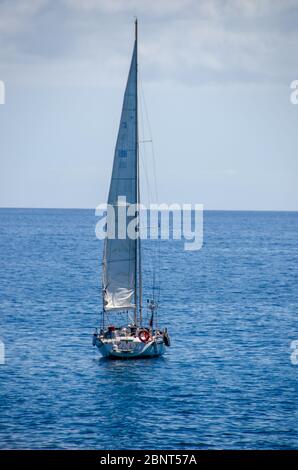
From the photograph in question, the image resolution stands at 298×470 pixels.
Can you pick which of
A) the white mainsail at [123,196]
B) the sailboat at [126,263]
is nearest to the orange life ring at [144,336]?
the sailboat at [126,263]

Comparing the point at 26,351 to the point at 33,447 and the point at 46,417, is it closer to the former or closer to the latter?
the point at 46,417

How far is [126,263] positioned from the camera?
68438 millimetres

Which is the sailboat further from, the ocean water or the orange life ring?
the ocean water

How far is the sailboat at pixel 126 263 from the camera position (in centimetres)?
6588

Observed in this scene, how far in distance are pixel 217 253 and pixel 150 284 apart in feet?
234

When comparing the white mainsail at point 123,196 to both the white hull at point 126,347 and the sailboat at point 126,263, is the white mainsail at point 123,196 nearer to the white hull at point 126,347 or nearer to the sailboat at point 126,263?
the sailboat at point 126,263

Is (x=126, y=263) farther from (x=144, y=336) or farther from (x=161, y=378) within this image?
(x=161, y=378)

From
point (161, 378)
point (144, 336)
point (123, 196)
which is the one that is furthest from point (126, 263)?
point (161, 378)

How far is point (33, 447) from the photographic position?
1847 inches

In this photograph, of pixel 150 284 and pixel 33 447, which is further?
pixel 150 284

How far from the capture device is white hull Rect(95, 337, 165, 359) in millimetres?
65500

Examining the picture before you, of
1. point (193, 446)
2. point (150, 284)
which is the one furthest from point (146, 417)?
point (150, 284)

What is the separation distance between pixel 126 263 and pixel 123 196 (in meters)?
5.58

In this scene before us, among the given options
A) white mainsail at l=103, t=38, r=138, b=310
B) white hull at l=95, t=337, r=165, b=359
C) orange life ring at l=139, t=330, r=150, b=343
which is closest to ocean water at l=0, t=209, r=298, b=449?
white hull at l=95, t=337, r=165, b=359
